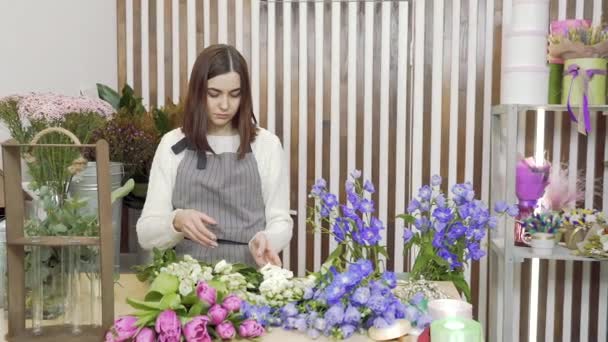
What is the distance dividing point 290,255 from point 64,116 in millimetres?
1835

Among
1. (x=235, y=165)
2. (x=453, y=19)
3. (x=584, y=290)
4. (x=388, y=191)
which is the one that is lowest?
(x=584, y=290)

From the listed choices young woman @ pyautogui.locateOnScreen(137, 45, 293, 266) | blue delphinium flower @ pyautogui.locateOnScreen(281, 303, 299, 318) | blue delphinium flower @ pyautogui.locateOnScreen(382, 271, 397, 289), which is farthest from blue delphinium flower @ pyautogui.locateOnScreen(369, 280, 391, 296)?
young woman @ pyautogui.locateOnScreen(137, 45, 293, 266)

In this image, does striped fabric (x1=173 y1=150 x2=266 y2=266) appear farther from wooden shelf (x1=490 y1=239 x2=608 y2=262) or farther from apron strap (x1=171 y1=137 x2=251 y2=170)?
wooden shelf (x1=490 y1=239 x2=608 y2=262)

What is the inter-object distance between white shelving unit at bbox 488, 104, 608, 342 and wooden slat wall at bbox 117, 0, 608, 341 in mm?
138

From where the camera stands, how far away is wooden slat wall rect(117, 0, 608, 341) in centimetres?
295

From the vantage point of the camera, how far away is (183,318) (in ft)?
3.34

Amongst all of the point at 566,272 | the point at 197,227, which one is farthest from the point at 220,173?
the point at 566,272

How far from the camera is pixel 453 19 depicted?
295cm

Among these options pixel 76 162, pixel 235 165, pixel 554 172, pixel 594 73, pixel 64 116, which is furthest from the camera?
pixel 554 172

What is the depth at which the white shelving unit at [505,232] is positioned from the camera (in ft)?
8.41

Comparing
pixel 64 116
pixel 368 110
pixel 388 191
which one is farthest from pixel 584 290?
pixel 64 116

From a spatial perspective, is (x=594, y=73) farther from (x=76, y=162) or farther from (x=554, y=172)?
(x=76, y=162)

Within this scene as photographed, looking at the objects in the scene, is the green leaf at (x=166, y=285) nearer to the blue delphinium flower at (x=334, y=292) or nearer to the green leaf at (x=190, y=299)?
the green leaf at (x=190, y=299)

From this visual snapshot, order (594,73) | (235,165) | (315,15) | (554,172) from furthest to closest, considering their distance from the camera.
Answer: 1. (315,15)
2. (554,172)
3. (594,73)
4. (235,165)
